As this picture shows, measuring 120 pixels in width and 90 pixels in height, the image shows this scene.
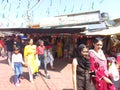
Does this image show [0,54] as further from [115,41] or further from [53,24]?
[115,41]

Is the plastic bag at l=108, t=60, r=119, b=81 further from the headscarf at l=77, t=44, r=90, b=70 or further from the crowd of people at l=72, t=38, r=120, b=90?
the headscarf at l=77, t=44, r=90, b=70

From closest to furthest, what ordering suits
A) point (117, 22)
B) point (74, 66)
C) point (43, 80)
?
point (74, 66), point (43, 80), point (117, 22)

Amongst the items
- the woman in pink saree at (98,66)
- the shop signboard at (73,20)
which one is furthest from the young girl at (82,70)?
the shop signboard at (73,20)

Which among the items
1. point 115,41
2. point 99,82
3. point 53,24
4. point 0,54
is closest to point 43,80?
point 99,82

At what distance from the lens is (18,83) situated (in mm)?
10195

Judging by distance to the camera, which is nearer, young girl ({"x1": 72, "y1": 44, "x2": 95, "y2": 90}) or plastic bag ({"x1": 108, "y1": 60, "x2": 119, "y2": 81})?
young girl ({"x1": 72, "y1": 44, "x2": 95, "y2": 90})

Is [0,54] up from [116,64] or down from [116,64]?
down

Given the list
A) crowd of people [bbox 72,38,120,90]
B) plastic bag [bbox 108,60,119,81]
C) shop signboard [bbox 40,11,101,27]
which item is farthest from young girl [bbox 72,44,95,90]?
shop signboard [bbox 40,11,101,27]

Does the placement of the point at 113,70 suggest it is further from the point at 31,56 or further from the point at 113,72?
the point at 31,56

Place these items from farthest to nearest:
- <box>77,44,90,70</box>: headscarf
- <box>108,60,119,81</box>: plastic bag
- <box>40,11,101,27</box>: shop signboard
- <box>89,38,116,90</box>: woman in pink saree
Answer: <box>40,11,101,27</box>: shop signboard, <box>108,60,119,81</box>: plastic bag, <box>89,38,116,90</box>: woman in pink saree, <box>77,44,90,70</box>: headscarf

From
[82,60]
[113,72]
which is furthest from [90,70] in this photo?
[113,72]

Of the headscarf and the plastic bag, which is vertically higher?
the headscarf

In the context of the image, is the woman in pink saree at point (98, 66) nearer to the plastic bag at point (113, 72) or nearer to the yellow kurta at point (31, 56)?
the plastic bag at point (113, 72)

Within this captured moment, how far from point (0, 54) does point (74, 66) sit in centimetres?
2035
